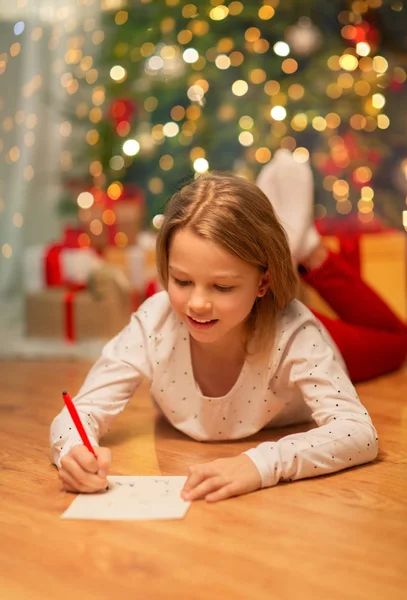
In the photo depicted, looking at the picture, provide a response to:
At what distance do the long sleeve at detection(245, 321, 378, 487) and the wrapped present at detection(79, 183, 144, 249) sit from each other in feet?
5.80

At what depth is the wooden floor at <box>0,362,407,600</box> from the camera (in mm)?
991

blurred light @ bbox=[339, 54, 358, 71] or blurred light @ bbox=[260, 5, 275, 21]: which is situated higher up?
Result: blurred light @ bbox=[260, 5, 275, 21]

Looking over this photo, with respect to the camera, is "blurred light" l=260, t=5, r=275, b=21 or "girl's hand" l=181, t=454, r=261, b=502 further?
"blurred light" l=260, t=5, r=275, b=21

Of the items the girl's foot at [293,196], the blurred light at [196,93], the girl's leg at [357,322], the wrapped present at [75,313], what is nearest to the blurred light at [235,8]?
the blurred light at [196,93]

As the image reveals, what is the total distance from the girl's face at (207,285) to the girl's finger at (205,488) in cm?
24

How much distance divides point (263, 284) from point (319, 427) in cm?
25

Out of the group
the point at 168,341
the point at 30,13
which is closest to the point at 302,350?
the point at 168,341

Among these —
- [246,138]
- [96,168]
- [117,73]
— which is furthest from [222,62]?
[96,168]

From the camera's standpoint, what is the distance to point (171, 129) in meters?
3.38

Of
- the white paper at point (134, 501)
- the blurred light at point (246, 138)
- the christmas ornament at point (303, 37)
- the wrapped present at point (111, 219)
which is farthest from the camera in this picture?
the blurred light at point (246, 138)

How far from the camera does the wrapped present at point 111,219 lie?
316 cm

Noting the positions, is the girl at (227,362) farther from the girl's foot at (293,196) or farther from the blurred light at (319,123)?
the blurred light at (319,123)

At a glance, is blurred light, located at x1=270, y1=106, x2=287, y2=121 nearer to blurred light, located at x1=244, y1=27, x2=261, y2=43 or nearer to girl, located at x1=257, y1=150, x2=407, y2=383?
blurred light, located at x1=244, y1=27, x2=261, y2=43

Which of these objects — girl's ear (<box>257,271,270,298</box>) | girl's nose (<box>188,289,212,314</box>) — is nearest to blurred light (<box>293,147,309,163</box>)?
girl's ear (<box>257,271,270,298</box>)
